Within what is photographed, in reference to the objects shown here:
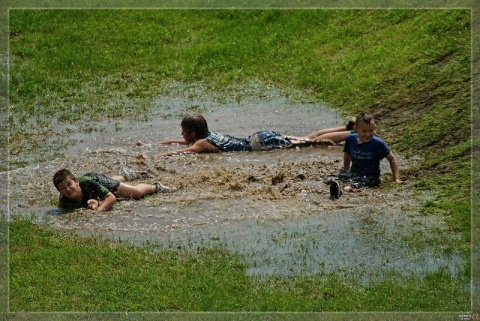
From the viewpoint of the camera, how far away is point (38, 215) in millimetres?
14523

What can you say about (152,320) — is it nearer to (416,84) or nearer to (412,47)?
(416,84)

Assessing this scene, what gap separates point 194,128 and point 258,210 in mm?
4273

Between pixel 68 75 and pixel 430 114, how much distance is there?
924cm

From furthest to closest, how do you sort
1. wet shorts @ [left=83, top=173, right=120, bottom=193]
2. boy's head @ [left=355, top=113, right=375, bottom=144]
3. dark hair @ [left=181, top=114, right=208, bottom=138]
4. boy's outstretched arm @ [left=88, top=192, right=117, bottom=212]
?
dark hair @ [left=181, top=114, right=208, bottom=138] → boy's head @ [left=355, top=113, right=375, bottom=144] → wet shorts @ [left=83, top=173, right=120, bottom=193] → boy's outstretched arm @ [left=88, top=192, right=117, bottom=212]

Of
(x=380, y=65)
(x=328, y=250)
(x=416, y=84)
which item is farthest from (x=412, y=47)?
(x=328, y=250)

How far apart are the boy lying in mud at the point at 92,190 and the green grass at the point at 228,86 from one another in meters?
1.03

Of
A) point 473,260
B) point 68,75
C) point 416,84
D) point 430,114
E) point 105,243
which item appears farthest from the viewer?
point 68,75

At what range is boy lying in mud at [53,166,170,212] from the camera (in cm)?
1462

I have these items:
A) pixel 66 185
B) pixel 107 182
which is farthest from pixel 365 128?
pixel 66 185

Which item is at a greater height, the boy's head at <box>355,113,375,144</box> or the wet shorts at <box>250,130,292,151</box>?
the boy's head at <box>355,113,375,144</box>

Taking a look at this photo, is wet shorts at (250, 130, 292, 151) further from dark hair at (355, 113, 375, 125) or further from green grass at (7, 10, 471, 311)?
dark hair at (355, 113, 375, 125)

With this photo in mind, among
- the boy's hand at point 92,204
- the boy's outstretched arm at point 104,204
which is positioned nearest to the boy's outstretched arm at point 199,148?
the boy's outstretched arm at point 104,204

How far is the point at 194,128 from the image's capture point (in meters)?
18.2

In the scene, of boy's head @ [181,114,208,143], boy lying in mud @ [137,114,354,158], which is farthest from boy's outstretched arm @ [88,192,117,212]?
boy's head @ [181,114,208,143]
